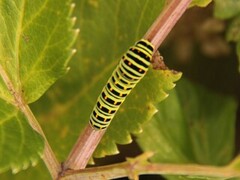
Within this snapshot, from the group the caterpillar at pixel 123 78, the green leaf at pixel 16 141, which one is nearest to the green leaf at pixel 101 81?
the caterpillar at pixel 123 78

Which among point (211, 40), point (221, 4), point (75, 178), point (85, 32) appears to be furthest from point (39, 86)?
point (211, 40)

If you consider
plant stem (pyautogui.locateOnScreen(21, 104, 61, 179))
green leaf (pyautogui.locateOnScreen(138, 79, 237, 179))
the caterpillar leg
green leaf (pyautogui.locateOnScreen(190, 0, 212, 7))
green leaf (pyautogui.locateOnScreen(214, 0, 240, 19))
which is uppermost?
green leaf (pyautogui.locateOnScreen(190, 0, 212, 7))

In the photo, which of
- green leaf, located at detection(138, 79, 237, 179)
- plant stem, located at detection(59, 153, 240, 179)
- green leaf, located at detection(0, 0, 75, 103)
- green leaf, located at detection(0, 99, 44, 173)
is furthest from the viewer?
green leaf, located at detection(138, 79, 237, 179)

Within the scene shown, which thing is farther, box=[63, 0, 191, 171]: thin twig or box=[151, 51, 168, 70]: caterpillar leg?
box=[151, 51, 168, 70]: caterpillar leg

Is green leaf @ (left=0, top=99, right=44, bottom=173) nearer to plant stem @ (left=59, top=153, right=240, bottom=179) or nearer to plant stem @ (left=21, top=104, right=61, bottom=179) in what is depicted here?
plant stem @ (left=21, top=104, right=61, bottom=179)

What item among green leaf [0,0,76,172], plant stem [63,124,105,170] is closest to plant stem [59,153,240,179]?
plant stem [63,124,105,170]

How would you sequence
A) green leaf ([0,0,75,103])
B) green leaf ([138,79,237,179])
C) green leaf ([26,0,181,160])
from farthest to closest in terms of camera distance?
green leaf ([138,79,237,179])
green leaf ([26,0,181,160])
green leaf ([0,0,75,103])

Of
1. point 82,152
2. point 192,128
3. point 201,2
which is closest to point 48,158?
point 82,152
